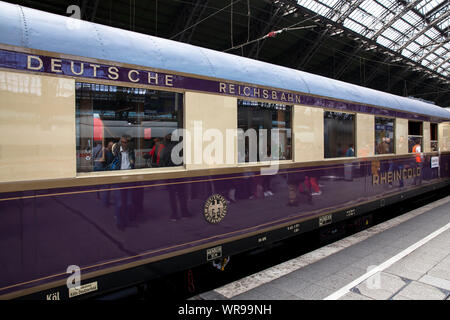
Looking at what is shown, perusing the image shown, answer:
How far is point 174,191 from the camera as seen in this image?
3357 mm

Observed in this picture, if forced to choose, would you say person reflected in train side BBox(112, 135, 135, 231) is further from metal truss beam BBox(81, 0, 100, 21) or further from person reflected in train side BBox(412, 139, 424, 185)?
metal truss beam BBox(81, 0, 100, 21)

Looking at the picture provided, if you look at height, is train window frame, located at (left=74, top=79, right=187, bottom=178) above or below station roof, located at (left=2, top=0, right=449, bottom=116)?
below

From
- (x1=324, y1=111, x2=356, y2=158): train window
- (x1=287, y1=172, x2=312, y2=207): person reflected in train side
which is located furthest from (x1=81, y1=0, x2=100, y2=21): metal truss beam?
(x1=287, y1=172, x2=312, y2=207): person reflected in train side

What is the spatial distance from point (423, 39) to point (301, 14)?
655 inches

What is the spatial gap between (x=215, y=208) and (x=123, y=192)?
3.81 ft

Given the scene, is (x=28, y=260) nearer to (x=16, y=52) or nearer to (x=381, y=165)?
(x=16, y=52)

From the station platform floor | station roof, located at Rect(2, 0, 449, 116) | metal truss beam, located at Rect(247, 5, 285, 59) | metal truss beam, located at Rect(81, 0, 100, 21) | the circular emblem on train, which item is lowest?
the station platform floor

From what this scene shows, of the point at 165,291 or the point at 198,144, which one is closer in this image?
the point at 198,144

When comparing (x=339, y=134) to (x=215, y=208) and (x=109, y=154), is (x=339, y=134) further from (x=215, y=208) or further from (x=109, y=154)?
(x=109, y=154)

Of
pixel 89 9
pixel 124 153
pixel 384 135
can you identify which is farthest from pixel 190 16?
pixel 124 153

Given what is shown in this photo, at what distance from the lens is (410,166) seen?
8102mm

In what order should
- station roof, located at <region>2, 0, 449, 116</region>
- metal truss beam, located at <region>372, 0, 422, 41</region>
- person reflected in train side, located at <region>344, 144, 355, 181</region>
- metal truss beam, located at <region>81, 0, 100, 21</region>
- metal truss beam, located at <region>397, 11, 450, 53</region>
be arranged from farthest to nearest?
metal truss beam, located at <region>397, 11, 450, 53</region> < metal truss beam, located at <region>372, 0, 422, 41</region> < metal truss beam, located at <region>81, 0, 100, 21</region> < person reflected in train side, located at <region>344, 144, 355, 181</region> < station roof, located at <region>2, 0, 449, 116</region>

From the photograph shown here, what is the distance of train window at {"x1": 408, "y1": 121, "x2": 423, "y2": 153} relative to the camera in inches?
318
